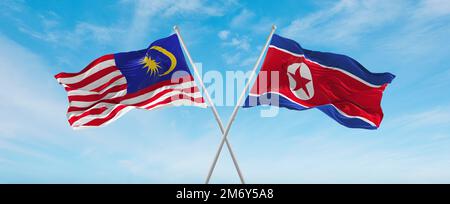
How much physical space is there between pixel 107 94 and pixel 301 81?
6802 millimetres

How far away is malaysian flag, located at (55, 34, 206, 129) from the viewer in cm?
1454

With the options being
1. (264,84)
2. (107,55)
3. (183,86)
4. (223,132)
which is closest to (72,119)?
(107,55)

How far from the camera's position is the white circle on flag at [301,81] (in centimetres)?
1455

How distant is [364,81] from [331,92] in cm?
132

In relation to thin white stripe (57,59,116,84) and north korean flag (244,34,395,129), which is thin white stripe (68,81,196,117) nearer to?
thin white stripe (57,59,116,84)

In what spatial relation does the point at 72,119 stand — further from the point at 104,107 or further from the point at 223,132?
the point at 223,132

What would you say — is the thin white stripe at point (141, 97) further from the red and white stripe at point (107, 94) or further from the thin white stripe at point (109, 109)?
the thin white stripe at point (109, 109)

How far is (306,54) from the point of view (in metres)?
15.1

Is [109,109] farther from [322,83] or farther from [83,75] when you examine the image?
[322,83]

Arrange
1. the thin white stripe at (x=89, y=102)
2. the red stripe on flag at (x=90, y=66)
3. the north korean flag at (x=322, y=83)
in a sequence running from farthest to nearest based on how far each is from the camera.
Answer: the red stripe on flag at (x=90, y=66)
the thin white stripe at (x=89, y=102)
the north korean flag at (x=322, y=83)

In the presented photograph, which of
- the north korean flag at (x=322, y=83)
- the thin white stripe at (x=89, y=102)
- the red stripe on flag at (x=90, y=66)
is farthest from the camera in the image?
the red stripe on flag at (x=90, y=66)

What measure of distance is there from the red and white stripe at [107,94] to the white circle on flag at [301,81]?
127 inches

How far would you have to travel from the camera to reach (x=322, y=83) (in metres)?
14.9

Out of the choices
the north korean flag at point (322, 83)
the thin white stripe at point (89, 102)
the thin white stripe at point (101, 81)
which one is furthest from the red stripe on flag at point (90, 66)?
the north korean flag at point (322, 83)
